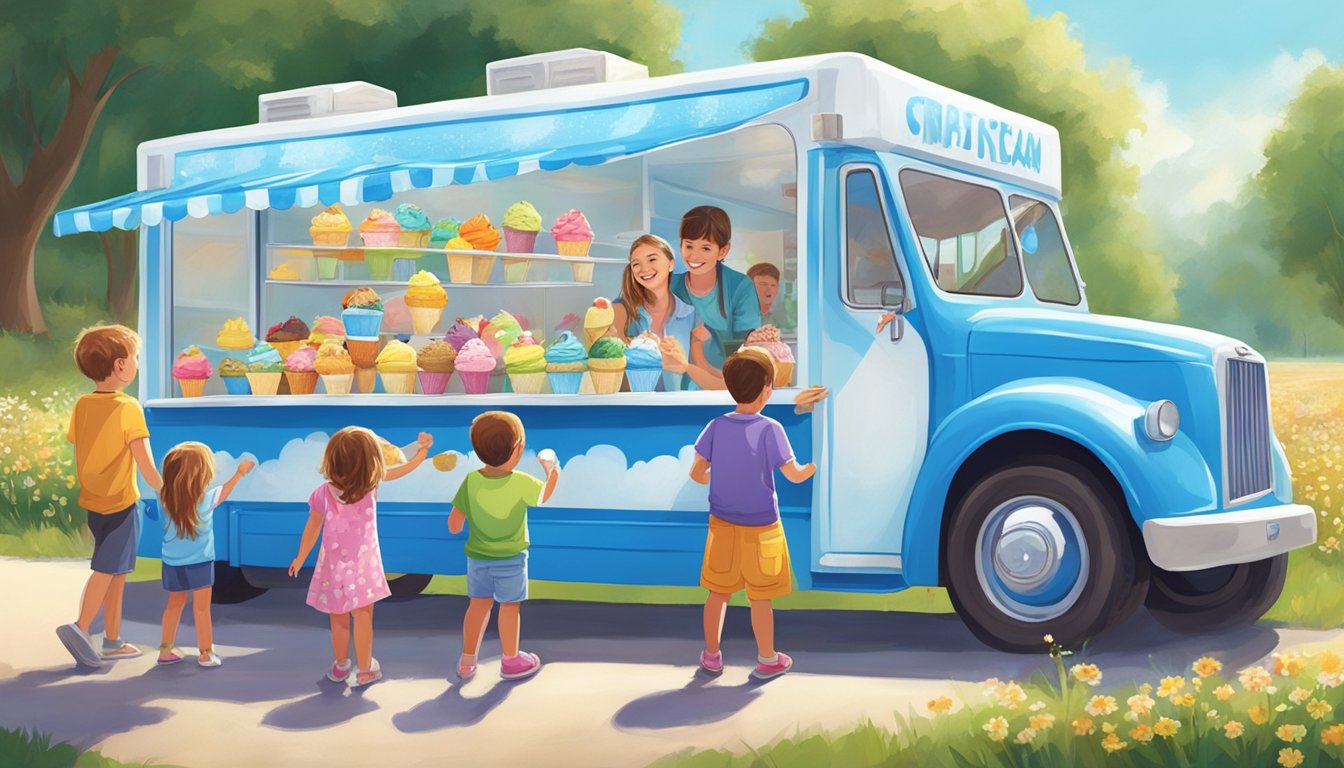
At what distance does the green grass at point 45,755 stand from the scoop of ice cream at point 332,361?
3245mm

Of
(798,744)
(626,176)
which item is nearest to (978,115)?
(626,176)

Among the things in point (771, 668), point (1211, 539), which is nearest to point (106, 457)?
point (771, 668)

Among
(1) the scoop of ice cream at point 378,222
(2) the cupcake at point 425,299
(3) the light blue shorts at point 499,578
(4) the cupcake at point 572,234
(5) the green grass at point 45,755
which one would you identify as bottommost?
(5) the green grass at point 45,755

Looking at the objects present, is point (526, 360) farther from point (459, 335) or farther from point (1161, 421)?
point (1161, 421)

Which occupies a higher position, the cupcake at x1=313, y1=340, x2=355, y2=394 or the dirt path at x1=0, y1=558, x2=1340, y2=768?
the cupcake at x1=313, y1=340, x2=355, y2=394

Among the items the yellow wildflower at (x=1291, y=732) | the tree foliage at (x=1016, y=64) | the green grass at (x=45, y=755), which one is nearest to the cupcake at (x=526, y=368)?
the green grass at (x=45, y=755)

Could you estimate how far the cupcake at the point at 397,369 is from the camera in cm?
881

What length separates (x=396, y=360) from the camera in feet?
28.9

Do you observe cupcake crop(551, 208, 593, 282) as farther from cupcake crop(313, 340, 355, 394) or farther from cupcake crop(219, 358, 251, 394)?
cupcake crop(219, 358, 251, 394)

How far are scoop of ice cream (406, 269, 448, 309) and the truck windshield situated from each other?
288 cm

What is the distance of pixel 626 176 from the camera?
31.6ft

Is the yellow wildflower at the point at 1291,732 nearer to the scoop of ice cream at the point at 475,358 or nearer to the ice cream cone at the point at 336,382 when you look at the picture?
the scoop of ice cream at the point at 475,358

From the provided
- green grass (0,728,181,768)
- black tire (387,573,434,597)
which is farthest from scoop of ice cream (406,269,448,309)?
green grass (0,728,181,768)

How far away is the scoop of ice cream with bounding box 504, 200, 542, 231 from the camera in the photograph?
9.37m
